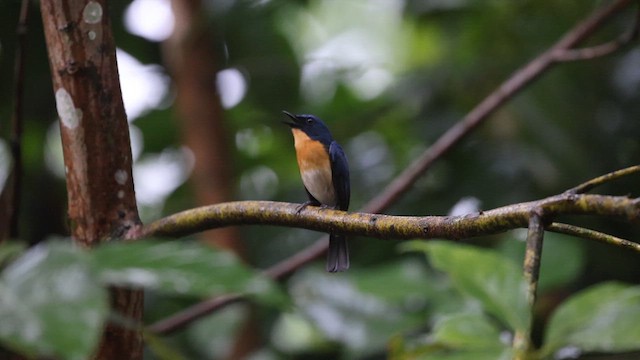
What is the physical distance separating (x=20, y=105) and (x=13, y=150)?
10 centimetres

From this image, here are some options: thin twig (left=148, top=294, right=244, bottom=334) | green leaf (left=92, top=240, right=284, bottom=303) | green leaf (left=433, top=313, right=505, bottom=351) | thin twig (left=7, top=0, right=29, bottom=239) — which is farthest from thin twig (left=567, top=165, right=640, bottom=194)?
thin twig (left=148, top=294, right=244, bottom=334)

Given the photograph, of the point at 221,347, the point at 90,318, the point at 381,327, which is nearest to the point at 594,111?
the point at 381,327

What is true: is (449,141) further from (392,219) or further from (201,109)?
(392,219)

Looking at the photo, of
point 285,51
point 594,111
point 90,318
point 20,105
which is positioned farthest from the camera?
point 285,51

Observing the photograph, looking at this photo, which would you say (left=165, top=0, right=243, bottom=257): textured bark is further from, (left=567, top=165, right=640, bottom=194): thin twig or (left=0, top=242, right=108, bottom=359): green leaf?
(left=0, top=242, right=108, bottom=359): green leaf

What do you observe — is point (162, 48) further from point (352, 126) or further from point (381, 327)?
point (381, 327)

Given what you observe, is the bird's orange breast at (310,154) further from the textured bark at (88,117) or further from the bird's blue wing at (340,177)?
the textured bark at (88,117)

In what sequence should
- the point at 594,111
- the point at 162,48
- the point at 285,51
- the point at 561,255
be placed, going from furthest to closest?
the point at 285,51
the point at 162,48
the point at 594,111
the point at 561,255

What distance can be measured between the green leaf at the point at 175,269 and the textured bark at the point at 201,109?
227 centimetres

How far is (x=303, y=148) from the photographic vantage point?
3006mm

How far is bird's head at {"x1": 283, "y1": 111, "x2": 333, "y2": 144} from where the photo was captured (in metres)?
3.00

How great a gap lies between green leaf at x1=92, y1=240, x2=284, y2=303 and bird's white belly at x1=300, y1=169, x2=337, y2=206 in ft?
6.90

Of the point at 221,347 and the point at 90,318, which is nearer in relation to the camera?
the point at 90,318

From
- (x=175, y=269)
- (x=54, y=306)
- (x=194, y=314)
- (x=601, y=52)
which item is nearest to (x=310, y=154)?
(x=194, y=314)
